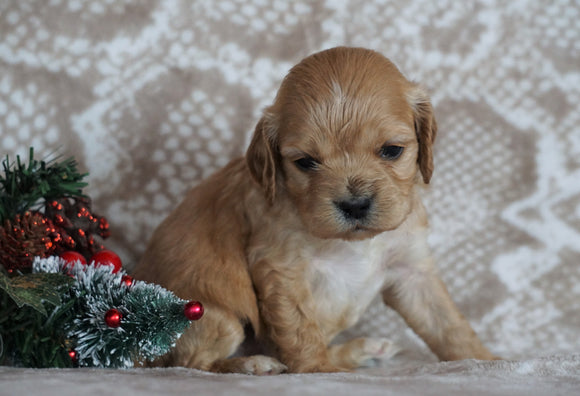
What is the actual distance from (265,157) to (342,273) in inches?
24.0

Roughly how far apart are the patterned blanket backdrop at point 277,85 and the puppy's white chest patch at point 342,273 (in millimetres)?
812

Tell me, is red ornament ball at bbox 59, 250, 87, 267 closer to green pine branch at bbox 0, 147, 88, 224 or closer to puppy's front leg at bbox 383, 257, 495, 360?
green pine branch at bbox 0, 147, 88, 224

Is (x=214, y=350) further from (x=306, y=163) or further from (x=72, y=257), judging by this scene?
(x=306, y=163)

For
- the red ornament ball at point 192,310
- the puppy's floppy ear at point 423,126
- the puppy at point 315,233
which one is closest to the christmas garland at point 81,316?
the red ornament ball at point 192,310

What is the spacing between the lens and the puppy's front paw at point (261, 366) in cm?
272

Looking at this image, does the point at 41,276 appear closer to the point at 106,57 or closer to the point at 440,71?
the point at 106,57

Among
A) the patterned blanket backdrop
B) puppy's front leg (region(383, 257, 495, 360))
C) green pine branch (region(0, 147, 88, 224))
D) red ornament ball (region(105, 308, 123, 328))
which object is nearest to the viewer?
red ornament ball (region(105, 308, 123, 328))

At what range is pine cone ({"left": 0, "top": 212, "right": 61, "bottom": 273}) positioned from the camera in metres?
2.72

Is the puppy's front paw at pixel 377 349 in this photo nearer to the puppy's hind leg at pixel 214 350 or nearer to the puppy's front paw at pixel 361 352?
the puppy's front paw at pixel 361 352

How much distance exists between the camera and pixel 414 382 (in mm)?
2164

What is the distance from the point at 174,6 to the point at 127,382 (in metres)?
2.54

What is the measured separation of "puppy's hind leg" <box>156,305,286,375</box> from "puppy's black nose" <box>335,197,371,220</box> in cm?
70

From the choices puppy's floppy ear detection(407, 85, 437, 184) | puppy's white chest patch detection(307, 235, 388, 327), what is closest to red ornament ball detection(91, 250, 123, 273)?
puppy's white chest patch detection(307, 235, 388, 327)

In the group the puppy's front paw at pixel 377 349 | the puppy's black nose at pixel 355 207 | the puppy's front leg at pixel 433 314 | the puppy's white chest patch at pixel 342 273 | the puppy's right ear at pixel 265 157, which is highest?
the puppy's right ear at pixel 265 157
